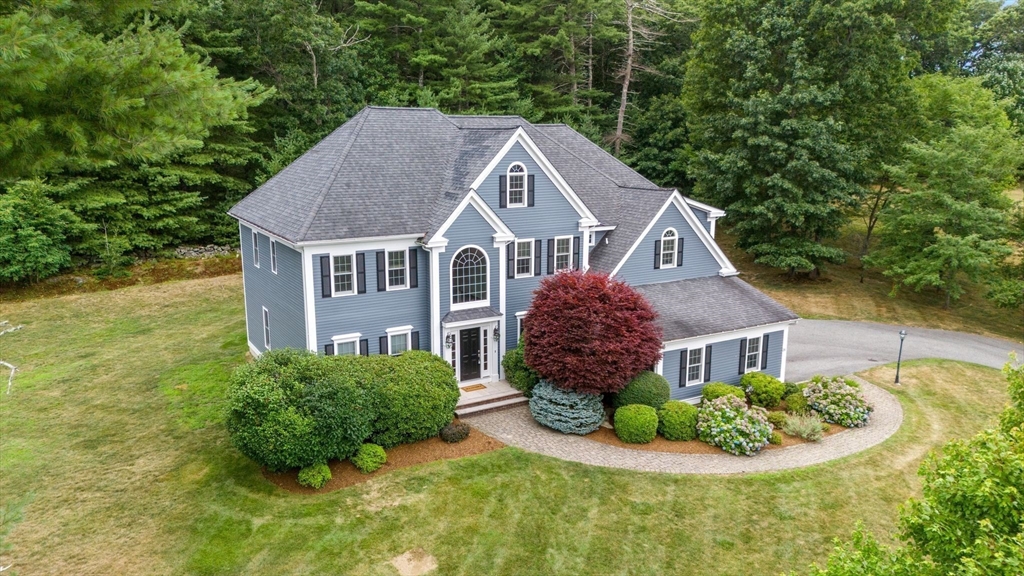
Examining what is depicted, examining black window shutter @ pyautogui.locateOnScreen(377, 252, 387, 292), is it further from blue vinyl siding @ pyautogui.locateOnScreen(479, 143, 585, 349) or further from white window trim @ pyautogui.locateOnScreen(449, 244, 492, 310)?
blue vinyl siding @ pyautogui.locateOnScreen(479, 143, 585, 349)

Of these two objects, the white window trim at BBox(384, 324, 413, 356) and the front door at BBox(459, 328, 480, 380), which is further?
the front door at BBox(459, 328, 480, 380)

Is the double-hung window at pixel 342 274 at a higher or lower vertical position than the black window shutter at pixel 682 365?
higher

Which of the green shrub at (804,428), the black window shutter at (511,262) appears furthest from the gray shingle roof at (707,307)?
the black window shutter at (511,262)

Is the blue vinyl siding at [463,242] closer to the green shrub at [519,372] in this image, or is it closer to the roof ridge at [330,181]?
the green shrub at [519,372]

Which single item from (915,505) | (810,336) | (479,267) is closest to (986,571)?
(915,505)

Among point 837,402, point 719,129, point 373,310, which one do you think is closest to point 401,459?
point 373,310

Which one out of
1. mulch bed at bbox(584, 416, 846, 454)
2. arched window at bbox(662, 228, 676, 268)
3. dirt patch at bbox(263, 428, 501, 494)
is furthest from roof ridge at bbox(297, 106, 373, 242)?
arched window at bbox(662, 228, 676, 268)

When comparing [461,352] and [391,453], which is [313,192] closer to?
[461,352]
